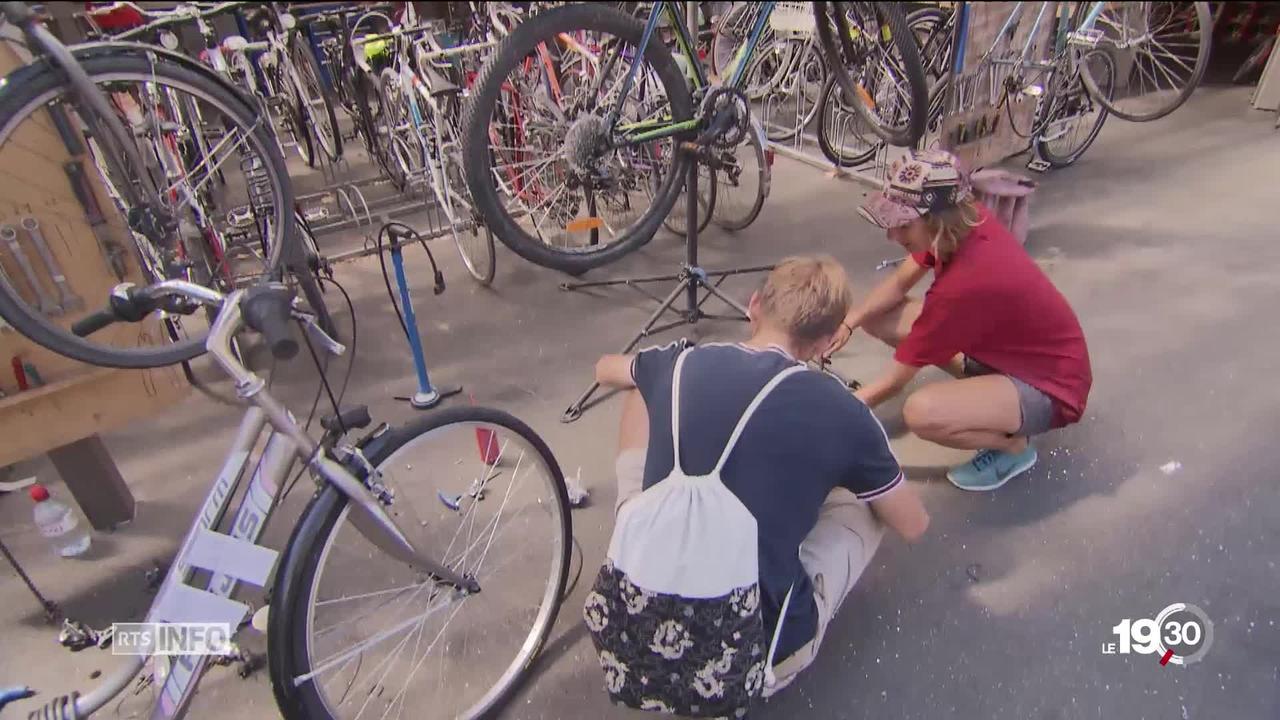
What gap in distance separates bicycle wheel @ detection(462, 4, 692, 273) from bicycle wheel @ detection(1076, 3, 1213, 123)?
1.05 meters

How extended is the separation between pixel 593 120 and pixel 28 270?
1.37 meters

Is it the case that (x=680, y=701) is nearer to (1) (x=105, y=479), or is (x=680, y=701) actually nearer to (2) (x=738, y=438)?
(2) (x=738, y=438)

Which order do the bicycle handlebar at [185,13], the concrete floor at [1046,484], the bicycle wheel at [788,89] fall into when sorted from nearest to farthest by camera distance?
the concrete floor at [1046,484] < the bicycle handlebar at [185,13] < the bicycle wheel at [788,89]

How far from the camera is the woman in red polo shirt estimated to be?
1.80 m

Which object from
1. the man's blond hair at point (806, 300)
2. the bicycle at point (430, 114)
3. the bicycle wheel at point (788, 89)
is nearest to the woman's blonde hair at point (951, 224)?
the man's blond hair at point (806, 300)

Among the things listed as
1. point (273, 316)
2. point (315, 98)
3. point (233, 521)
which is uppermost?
point (273, 316)

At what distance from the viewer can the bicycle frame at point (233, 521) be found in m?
1.14

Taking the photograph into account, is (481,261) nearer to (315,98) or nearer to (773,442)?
(315,98)

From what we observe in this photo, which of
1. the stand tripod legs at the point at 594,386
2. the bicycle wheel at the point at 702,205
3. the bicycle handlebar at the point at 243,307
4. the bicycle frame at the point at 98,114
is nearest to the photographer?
the bicycle handlebar at the point at 243,307

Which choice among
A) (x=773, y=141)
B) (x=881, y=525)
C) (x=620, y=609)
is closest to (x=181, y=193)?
(x=620, y=609)

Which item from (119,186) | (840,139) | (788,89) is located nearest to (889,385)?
(119,186)

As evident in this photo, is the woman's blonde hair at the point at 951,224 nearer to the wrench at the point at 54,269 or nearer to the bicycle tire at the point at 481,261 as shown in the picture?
the bicycle tire at the point at 481,261

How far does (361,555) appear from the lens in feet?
6.34

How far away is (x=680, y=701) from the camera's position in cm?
127
